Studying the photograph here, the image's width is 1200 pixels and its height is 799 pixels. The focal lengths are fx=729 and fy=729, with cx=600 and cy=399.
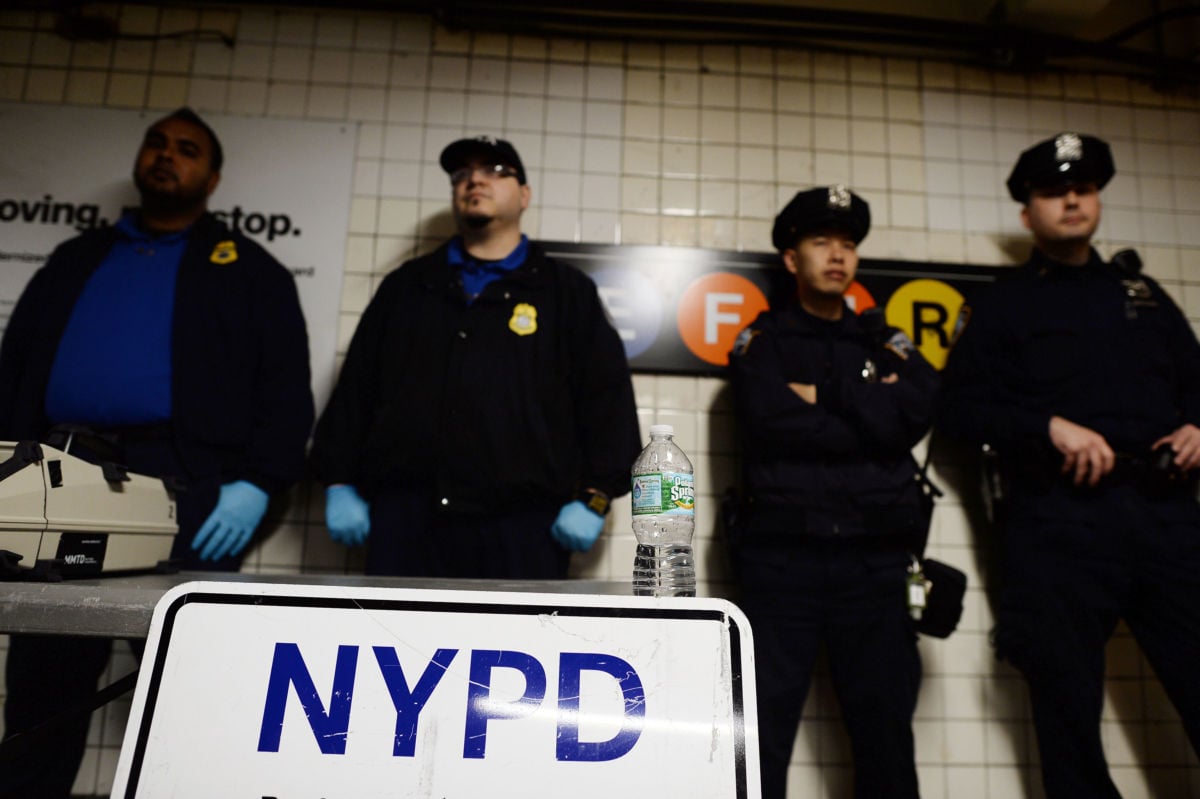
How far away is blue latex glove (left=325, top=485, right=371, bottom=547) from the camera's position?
6.51 feet

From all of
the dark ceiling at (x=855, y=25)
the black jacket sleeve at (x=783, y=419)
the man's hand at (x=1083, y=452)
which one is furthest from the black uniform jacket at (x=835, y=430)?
the dark ceiling at (x=855, y=25)

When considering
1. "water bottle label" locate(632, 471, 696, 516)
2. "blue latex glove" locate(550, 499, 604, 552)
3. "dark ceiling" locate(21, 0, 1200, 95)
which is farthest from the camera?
"dark ceiling" locate(21, 0, 1200, 95)

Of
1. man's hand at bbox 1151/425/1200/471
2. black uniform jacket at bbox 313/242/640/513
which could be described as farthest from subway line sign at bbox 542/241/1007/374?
man's hand at bbox 1151/425/1200/471

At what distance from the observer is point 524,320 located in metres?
2.08

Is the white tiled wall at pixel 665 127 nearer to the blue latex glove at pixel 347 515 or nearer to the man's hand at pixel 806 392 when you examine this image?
the man's hand at pixel 806 392

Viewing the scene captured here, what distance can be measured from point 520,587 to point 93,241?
188 centimetres

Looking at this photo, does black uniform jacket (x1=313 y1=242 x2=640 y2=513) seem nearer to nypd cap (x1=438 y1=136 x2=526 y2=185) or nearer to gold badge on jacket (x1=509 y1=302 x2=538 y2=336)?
gold badge on jacket (x1=509 y1=302 x2=538 y2=336)

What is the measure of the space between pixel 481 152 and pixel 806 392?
119 cm

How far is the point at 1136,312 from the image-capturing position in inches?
86.8

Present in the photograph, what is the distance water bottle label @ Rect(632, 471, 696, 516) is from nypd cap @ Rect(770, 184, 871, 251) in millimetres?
1419

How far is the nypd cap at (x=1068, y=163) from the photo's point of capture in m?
2.28

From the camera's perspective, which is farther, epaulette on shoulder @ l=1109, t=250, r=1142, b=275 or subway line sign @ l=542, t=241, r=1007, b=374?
subway line sign @ l=542, t=241, r=1007, b=374

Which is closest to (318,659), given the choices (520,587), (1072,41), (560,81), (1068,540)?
(520,587)

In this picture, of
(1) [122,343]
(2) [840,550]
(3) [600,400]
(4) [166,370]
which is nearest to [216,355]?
(4) [166,370]
